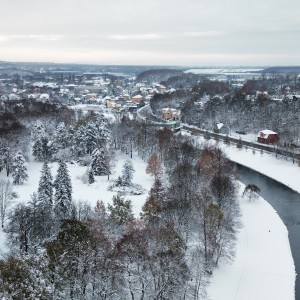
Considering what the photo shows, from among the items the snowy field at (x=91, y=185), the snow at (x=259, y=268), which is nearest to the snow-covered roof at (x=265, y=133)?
the snowy field at (x=91, y=185)

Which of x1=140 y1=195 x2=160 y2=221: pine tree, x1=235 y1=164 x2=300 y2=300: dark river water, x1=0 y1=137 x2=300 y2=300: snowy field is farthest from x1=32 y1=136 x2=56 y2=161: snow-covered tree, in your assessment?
x1=140 y1=195 x2=160 y2=221: pine tree

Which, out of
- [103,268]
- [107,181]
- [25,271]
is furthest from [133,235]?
[107,181]

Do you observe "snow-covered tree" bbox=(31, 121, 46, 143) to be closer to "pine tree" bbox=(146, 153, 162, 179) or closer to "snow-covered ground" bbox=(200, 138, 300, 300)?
"pine tree" bbox=(146, 153, 162, 179)

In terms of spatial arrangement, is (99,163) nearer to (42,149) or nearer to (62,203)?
(42,149)

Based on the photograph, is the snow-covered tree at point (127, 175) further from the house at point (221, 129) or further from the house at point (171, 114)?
the house at point (171, 114)

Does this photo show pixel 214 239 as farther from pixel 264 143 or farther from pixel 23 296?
pixel 264 143

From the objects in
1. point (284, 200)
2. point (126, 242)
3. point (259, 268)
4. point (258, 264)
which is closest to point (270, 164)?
point (284, 200)
